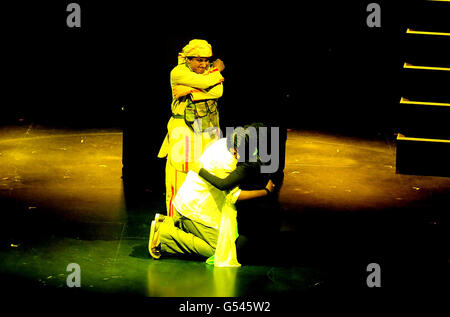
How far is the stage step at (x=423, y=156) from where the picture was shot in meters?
9.10

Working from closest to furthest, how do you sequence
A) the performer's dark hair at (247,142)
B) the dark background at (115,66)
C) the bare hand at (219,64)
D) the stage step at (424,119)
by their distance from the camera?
1. the performer's dark hair at (247,142)
2. the bare hand at (219,64)
3. the stage step at (424,119)
4. the dark background at (115,66)

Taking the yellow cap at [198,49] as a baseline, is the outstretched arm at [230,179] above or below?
below

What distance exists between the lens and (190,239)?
6301 mm

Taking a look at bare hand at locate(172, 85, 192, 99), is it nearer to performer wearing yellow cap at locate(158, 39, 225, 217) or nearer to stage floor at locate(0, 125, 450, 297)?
performer wearing yellow cap at locate(158, 39, 225, 217)

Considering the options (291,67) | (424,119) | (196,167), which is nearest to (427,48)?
(424,119)

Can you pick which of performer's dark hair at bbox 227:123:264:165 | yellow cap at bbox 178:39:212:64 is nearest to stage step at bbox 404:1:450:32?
yellow cap at bbox 178:39:212:64

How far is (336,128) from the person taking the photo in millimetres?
11273

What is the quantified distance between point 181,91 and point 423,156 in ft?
11.5

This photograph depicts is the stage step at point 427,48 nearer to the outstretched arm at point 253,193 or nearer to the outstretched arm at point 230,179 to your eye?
the outstretched arm at point 253,193

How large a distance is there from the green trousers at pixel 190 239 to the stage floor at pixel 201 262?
9 centimetres

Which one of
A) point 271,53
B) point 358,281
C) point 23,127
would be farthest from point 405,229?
point 23,127

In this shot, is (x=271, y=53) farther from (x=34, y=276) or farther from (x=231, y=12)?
(x=34, y=276)

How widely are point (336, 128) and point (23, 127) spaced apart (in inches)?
159

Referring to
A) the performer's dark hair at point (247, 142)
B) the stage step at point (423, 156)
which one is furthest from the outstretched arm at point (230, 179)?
the stage step at point (423, 156)
